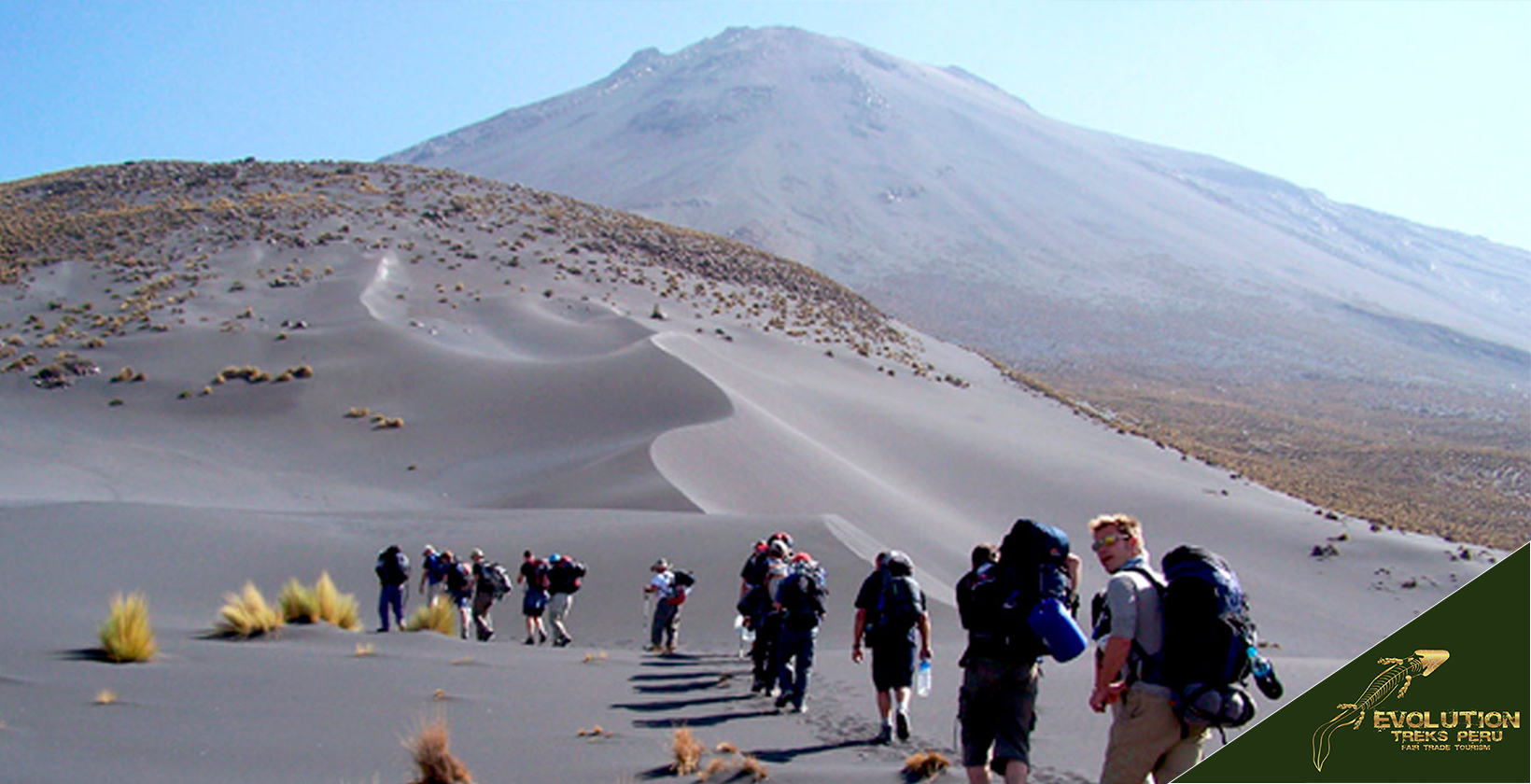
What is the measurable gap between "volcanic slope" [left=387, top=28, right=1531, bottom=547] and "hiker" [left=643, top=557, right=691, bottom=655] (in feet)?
114

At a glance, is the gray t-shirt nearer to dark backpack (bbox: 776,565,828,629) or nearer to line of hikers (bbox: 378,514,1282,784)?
line of hikers (bbox: 378,514,1282,784)

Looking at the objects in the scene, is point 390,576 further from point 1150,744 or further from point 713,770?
point 1150,744

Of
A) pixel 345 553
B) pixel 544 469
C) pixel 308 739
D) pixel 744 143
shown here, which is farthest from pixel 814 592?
pixel 744 143

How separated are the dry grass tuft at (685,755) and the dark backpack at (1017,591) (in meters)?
1.85

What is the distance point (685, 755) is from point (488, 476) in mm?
20010

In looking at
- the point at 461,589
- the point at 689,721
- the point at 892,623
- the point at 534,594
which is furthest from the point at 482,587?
the point at 892,623

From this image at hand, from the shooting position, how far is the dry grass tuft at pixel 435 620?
13.0m

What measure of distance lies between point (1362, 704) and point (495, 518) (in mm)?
16474

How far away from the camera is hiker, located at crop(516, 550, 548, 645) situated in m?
13.9

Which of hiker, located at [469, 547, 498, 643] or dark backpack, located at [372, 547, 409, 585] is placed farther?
hiker, located at [469, 547, 498, 643]

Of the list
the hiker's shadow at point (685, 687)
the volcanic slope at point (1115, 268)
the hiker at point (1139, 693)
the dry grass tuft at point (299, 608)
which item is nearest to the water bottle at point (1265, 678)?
the hiker at point (1139, 693)

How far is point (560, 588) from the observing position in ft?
45.0

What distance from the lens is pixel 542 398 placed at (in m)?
31.0

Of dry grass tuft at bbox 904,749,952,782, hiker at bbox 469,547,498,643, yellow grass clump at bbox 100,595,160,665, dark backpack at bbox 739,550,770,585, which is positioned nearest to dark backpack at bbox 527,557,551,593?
hiker at bbox 469,547,498,643
